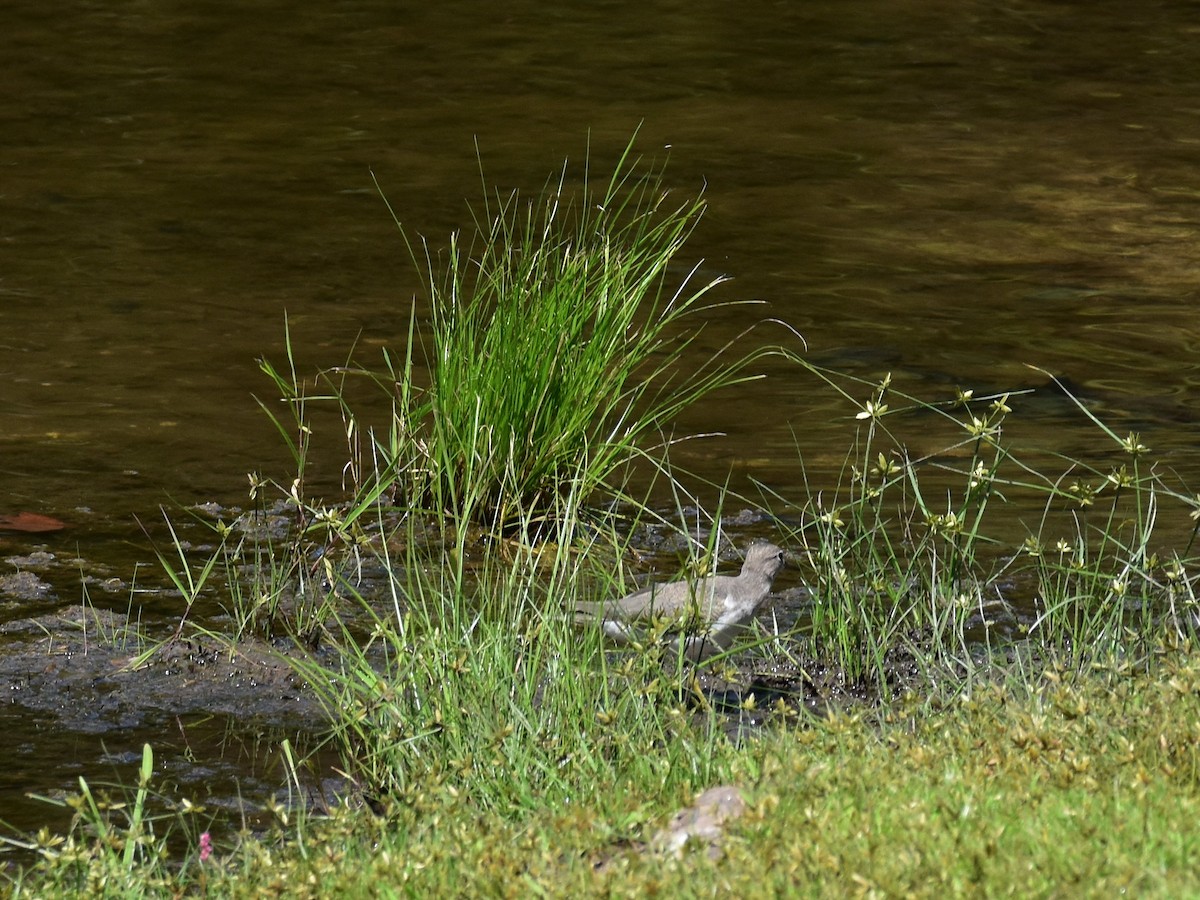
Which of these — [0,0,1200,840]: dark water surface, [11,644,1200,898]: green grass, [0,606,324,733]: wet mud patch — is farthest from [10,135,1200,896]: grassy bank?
[0,0,1200,840]: dark water surface

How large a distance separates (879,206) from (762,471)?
4470 mm

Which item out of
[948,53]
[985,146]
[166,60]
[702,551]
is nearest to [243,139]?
[166,60]

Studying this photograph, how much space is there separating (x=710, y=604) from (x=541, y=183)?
6.43 meters

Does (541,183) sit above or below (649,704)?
below

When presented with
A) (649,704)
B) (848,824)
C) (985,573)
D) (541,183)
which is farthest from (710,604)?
(541,183)

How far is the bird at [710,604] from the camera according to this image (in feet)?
15.1

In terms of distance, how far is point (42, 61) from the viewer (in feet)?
45.4

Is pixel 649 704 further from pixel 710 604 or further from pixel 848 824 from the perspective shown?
pixel 848 824

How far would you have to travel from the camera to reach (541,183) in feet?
35.1

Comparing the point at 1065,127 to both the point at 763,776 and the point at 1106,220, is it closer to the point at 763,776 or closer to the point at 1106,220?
the point at 1106,220

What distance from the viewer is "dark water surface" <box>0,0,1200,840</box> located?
7023 mm

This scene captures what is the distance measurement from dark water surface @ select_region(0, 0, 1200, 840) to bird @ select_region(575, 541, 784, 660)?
1.16 m

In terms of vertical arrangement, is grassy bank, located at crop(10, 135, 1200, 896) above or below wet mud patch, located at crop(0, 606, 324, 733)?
above

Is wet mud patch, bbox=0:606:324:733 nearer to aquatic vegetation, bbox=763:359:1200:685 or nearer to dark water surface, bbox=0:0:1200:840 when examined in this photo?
dark water surface, bbox=0:0:1200:840
